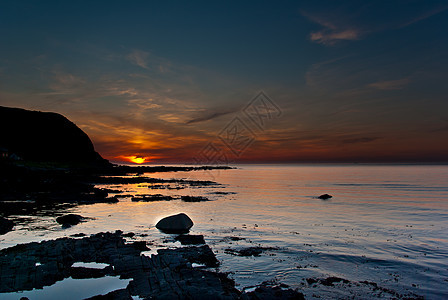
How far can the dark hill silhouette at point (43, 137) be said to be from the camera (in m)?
132

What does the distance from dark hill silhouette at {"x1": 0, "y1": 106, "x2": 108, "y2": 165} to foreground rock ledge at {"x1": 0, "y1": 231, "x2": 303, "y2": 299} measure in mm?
134077

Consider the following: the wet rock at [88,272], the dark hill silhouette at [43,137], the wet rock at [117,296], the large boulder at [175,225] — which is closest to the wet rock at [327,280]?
the wet rock at [117,296]

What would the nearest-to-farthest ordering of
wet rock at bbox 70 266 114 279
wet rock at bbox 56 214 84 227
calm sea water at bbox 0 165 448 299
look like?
1. wet rock at bbox 70 266 114 279
2. calm sea water at bbox 0 165 448 299
3. wet rock at bbox 56 214 84 227

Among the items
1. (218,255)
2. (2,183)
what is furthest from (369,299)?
(2,183)

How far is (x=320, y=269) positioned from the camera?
14.4 meters

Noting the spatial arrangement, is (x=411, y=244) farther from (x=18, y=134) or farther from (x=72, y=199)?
(x=18, y=134)

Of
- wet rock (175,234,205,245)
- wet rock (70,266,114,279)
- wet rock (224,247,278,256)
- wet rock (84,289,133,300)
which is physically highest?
wet rock (175,234,205,245)

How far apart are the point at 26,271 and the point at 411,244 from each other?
80.2ft

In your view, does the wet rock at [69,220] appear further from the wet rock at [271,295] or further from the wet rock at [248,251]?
the wet rock at [271,295]

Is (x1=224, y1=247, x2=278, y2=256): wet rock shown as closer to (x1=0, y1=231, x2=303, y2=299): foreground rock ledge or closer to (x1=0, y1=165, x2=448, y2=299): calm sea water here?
(x1=0, y1=165, x2=448, y2=299): calm sea water

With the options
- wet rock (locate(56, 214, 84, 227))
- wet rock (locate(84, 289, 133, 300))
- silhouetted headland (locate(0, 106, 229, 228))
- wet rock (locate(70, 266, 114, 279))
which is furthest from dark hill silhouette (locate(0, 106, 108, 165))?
wet rock (locate(84, 289, 133, 300))

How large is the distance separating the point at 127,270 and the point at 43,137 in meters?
164

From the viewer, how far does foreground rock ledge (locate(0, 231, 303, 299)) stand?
10.3 metres

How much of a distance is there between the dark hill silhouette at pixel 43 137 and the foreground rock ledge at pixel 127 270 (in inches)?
5279
